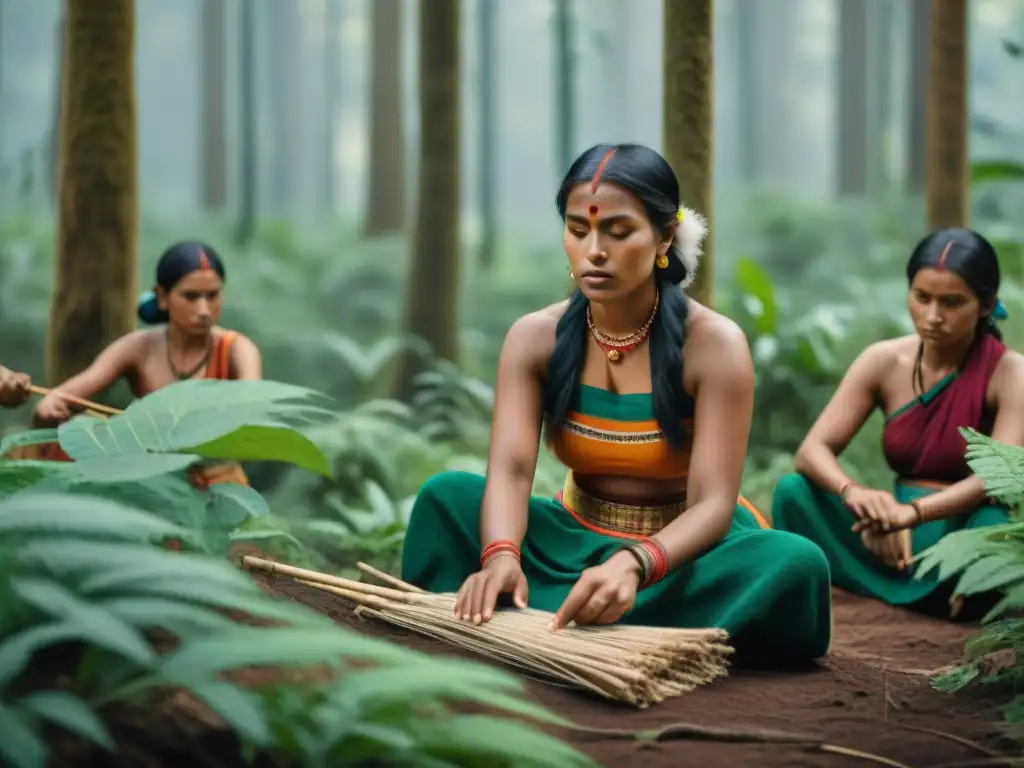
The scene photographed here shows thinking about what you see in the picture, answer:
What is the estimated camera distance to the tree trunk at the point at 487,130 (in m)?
15.6

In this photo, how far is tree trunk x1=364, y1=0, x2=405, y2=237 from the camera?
13531 millimetres

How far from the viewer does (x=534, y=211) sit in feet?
139

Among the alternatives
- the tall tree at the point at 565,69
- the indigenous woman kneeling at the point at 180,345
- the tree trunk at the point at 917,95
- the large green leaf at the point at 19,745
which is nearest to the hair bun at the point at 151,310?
the indigenous woman kneeling at the point at 180,345

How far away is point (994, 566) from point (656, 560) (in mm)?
841

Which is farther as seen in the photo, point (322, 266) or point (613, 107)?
point (613, 107)

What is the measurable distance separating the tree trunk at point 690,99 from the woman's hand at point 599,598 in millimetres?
2066

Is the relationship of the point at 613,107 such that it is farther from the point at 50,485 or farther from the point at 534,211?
the point at 50,485

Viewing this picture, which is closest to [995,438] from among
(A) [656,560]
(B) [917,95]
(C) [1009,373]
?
(C) [1009,373]

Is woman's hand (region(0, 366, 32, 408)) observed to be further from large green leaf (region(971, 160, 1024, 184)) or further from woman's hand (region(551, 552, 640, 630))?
large green leaf (region(971, 160, 1024, 184))

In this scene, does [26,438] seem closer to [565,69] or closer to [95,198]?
[95,198]

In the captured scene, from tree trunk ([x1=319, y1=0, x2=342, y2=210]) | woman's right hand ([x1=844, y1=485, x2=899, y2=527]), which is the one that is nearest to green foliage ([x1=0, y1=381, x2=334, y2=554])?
woman's right hand ([x1=844, y1=485, x2=899, y2=527])

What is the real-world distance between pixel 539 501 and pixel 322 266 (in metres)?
10.0

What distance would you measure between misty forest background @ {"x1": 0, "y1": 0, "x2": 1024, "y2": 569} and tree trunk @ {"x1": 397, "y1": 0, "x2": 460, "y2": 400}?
0.01 m

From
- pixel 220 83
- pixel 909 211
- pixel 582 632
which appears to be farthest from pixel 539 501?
pixel 220 83
